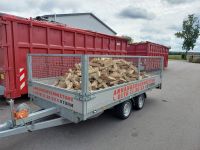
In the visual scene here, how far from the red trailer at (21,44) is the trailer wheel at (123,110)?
3.01 m

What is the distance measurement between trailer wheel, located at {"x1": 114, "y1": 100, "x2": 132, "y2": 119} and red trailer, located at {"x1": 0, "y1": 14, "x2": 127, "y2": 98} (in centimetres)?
301

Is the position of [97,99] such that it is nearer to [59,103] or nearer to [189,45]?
[59,103]

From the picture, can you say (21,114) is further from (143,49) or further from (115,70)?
(143,49)

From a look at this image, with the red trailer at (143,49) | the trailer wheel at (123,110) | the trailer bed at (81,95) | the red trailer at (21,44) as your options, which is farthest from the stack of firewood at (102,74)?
the red trailer at (143,49)

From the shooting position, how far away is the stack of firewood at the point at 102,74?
3647mm

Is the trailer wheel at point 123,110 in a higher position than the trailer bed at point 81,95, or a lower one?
lower

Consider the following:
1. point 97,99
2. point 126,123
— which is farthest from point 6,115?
point 126,123

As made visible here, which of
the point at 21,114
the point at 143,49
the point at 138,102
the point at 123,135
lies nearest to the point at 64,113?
the point at 21,114

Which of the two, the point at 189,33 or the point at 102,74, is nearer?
the point at 102,74

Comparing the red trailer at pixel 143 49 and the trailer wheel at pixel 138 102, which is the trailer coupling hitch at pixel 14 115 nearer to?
the trailer wheel at pixel 138 102

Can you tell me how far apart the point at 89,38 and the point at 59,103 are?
4.60 meters

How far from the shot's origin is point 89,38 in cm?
748

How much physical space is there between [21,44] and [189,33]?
5716 centimetres

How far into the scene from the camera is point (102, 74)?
3.97 metres
